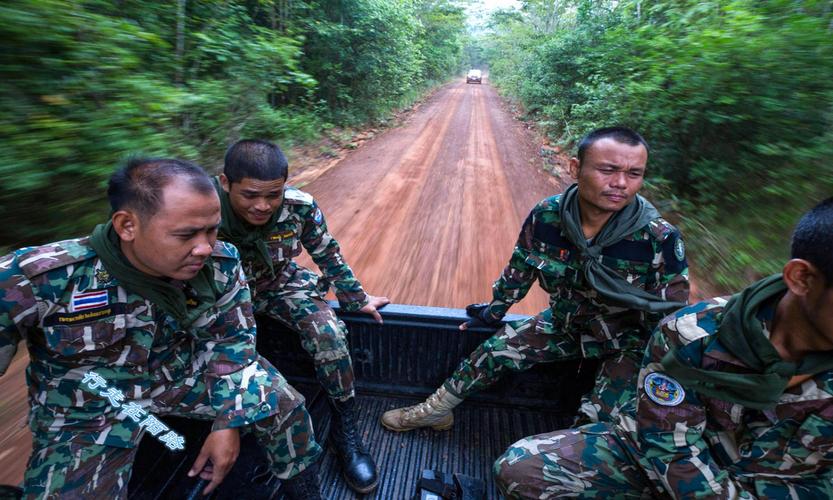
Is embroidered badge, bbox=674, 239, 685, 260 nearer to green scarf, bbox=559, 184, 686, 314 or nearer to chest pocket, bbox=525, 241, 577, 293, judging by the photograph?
green scarf, bbox=559, 184, 686, 314

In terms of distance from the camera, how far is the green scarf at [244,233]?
2.10 metres

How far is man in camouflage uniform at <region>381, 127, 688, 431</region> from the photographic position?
1912 mm

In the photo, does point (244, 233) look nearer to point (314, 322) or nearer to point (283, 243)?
point (283, 243)

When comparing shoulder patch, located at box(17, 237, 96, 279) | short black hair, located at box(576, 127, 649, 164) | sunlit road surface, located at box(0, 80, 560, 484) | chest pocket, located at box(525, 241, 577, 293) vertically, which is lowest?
sunlit road surface, located at box(0, 80, 560, 484)

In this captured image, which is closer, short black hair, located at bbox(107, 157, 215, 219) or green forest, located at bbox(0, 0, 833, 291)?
short black hair, located at bbox(107, 157, 215, 219)

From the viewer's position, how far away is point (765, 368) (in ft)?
4.07

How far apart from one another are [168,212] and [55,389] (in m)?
0.71

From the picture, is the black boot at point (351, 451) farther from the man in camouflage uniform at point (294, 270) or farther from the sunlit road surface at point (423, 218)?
the sunlit road surface at point (423, 218)

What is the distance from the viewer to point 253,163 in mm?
1999

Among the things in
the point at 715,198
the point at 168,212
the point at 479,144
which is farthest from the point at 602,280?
the point at 479,144

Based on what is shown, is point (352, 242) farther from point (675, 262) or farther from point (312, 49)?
point (312, 49)

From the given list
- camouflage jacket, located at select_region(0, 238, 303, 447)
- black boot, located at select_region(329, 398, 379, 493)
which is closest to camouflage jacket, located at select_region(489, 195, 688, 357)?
black boot, located at select_region(329, 398, 379, 493)

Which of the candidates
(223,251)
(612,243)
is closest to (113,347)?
(223,251)

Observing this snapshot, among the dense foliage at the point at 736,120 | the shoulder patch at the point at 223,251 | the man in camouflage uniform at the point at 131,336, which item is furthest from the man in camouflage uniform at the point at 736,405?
the dense foliage at the point at 736,120
